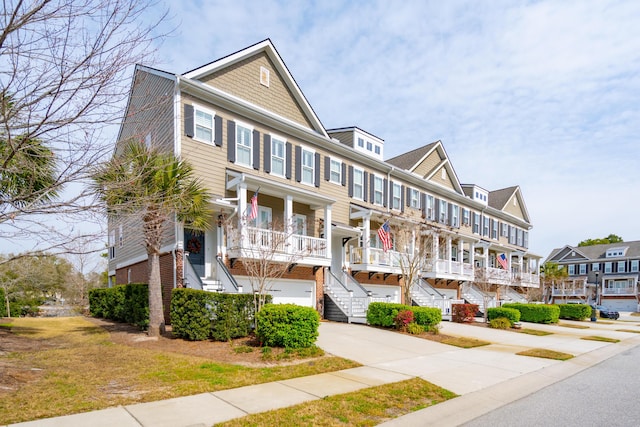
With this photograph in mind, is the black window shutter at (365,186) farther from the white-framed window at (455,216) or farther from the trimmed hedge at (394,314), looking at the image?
the white-framed window at (455,216)

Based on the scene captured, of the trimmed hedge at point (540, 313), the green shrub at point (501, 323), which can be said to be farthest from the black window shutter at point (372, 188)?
the trimmed hedge at point (540, 313)

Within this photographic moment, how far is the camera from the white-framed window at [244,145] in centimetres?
1883

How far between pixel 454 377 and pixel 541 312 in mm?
21207

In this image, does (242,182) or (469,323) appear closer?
(242,182)

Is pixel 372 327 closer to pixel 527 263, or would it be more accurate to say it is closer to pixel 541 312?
pixel 541 312

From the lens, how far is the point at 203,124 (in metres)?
17.5

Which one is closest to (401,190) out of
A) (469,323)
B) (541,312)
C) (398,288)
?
(398,288)

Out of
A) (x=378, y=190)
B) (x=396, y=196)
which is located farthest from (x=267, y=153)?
(x=396, y=196)

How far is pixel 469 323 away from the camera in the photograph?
2383 cm

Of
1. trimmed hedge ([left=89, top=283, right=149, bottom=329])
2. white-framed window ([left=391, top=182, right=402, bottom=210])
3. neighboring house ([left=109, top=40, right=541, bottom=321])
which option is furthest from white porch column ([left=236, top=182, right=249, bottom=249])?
white-framed window ([left=391, top=182, right=402, bottom=210])

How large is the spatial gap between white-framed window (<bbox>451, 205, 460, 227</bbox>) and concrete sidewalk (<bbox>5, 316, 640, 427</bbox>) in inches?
653

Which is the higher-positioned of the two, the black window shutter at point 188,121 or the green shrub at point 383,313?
the black window shutter at point 188,121

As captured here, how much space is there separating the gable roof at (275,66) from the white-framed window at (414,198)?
9392 millimetres

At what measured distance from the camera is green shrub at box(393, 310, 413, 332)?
1755cm
